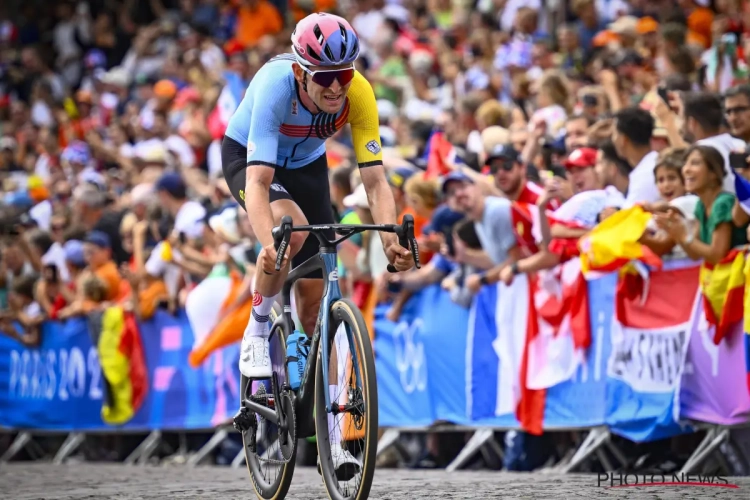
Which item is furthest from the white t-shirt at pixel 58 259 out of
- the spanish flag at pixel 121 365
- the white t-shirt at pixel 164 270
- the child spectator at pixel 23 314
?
the white t-shirt at pixel 164 270

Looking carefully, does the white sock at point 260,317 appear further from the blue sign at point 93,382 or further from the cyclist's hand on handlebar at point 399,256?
the blue sign at point 93,382

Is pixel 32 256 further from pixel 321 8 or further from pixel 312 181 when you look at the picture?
pixel 312 181

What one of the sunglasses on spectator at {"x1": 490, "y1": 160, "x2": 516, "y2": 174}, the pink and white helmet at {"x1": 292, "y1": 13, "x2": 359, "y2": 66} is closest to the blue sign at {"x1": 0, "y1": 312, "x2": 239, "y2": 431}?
the sunglasses on spectator at {"x1": 490, "y1": 160, "x2": 516, "y2": 174}

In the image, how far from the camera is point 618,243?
8.61m

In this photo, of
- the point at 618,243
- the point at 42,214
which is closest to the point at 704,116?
the point at 618,243

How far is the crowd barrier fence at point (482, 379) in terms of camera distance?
27.6 feet

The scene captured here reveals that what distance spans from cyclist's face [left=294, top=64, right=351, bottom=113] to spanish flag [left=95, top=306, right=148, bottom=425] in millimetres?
7631

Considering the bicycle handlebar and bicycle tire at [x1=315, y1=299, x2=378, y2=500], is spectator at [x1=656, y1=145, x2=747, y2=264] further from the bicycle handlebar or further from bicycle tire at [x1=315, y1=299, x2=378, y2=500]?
bicycle tire at [x1=315, y1=299, x2=378, y2=500]

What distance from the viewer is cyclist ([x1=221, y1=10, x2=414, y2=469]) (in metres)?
6.41

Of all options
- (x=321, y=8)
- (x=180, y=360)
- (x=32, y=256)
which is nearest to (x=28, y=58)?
(x=321, y=8)

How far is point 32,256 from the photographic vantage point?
16.4 meters

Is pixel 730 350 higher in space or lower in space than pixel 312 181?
lower

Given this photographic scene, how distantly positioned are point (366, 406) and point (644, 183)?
13.2 ft

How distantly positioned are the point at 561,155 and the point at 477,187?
116 cm
